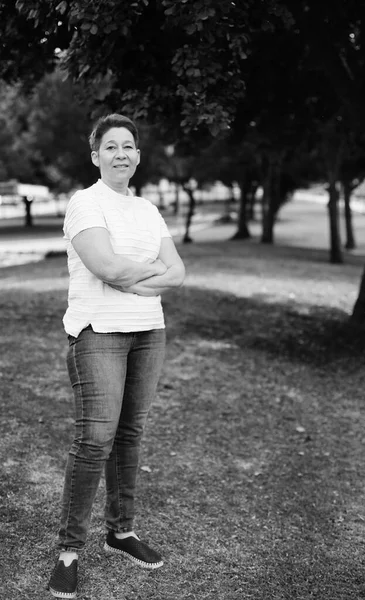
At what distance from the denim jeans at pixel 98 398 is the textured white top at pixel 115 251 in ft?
0.20

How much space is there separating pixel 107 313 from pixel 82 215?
1.48ft

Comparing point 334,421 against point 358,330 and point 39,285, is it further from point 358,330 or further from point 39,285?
point 39,285

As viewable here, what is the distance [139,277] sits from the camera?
3.55 metres

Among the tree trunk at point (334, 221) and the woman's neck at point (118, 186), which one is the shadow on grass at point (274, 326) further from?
the tree trunk at point (334, 221)

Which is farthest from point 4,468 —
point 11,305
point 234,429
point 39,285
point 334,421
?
point 39,285

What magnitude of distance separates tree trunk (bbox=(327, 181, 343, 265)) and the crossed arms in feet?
65.8

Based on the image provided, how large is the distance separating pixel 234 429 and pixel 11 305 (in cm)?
561

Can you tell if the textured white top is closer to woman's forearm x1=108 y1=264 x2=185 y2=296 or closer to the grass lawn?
woman's forearm x1=108 y1=264 x2=185 y2=296

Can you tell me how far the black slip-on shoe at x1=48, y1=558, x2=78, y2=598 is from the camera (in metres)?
3.60

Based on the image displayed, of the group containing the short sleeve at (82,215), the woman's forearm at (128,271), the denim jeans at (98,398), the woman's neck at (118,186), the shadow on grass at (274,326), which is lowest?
the shadow on grass at (274,326)

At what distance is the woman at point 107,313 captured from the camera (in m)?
3.50

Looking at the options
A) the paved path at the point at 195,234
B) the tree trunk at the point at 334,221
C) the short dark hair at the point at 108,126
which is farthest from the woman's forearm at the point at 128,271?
the paved path at the point at 195,234

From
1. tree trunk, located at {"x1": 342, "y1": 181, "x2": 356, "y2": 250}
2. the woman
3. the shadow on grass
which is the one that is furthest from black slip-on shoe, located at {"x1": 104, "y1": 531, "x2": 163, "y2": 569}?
tree trunk, located at {"x1": 342, "y1": 181, "x2": 356, "y2": 250}

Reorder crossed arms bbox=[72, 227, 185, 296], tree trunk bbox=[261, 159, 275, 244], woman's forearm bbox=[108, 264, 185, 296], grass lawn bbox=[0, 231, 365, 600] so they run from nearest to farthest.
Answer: crossed arms bbox=[72, 227, 185, 296] → woman's forearm bbox=[108, 264, 185, 296] → grass lawn bbox=[0, 231, 365, 600] → tree trunk bbox=[261, 159, 275, 244]
